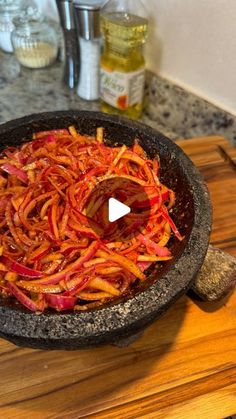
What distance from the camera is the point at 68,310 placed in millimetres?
703

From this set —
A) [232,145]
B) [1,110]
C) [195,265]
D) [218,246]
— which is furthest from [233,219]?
[1,110]

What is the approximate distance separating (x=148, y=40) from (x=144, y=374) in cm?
106

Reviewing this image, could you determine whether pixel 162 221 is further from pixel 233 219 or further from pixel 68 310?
pixel 233 219

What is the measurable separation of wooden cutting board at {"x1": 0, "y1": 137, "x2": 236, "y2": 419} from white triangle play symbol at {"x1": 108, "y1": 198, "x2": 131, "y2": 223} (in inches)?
10.2

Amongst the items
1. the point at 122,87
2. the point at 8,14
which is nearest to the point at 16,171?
the point at 122,87

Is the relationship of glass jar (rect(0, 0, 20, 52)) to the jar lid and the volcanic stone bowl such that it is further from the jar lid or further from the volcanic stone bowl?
the volcanic stone bowl

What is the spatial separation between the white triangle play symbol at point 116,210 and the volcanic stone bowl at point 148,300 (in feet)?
0.36

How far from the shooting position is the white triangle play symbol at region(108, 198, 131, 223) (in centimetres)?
78

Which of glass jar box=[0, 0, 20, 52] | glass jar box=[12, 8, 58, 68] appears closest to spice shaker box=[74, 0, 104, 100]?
glass jar box=[12, 8, 58, 68]

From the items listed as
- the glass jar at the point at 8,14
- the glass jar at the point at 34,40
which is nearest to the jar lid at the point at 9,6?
the glass jar at the point at 8,14

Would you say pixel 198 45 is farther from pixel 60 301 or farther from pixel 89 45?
pixel 60 301

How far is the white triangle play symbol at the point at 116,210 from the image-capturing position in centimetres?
78

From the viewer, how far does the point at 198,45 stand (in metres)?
1.26

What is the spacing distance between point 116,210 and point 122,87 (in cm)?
70
